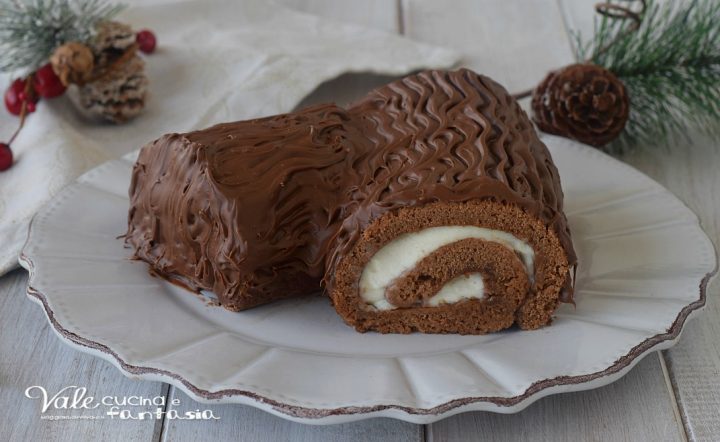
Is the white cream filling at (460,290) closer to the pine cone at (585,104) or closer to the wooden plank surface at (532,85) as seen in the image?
the wooden plank surface at (532,85)

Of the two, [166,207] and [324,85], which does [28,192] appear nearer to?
[166,207]

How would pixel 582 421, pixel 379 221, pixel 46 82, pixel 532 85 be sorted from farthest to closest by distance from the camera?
pixel 532 85 < pixel 46 82 < pixel 379 221 < pixel 582 421

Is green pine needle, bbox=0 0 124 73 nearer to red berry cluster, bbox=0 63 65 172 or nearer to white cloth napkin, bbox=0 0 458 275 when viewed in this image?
red berry cluster, bbox=0 63 65 172

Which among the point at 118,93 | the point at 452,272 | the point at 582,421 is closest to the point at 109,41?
the point at 118,93

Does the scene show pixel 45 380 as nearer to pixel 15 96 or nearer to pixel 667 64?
pixel 15 96

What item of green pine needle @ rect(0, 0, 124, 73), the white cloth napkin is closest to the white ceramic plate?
the white cloth napkin

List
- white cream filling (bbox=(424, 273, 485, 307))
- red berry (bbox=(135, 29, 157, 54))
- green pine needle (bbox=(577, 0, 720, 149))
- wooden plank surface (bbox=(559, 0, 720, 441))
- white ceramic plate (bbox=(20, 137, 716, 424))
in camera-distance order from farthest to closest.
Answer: red berry (bbox=(135, 29, 157, 54))
green pine needle (bbox=(577, 0, 720, 149))
white cream filling (bbox=(424, 273, 485, 307))
wooden plank surface (bbox=(559, 0, 720, 441))
white ceramic plate (bbox=(20, 137, 716, 424))
